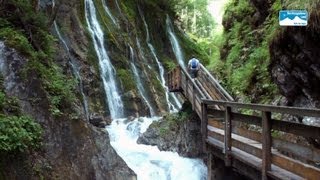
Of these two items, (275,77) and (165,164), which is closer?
(275,77)

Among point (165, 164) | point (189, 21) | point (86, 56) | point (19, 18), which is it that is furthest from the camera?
point (189, 21)

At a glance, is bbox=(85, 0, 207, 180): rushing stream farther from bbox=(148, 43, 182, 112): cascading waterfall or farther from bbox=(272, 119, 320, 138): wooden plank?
bbox=(272, 119, 320, 138): wooden plank

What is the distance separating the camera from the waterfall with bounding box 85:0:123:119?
22359 millimetres

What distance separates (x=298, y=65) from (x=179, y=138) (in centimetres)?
668

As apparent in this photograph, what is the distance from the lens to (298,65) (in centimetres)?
947

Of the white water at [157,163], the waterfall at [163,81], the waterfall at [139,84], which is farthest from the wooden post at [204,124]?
the waterfall at [163,81]

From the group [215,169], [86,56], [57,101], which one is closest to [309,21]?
[215,169]

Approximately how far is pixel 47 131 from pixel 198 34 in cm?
4718

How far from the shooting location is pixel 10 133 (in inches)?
319

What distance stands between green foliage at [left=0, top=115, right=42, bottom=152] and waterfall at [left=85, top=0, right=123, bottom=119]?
1283 cm

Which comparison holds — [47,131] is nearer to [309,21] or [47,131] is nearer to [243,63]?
[309,21]

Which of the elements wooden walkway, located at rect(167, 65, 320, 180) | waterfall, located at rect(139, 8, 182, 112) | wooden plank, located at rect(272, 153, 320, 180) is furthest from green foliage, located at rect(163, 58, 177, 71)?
wooden plank, located at rect(272, 153, 320, 180)

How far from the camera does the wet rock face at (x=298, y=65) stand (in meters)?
8.86

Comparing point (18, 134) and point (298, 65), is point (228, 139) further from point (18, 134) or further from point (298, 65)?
point (18, 134)
